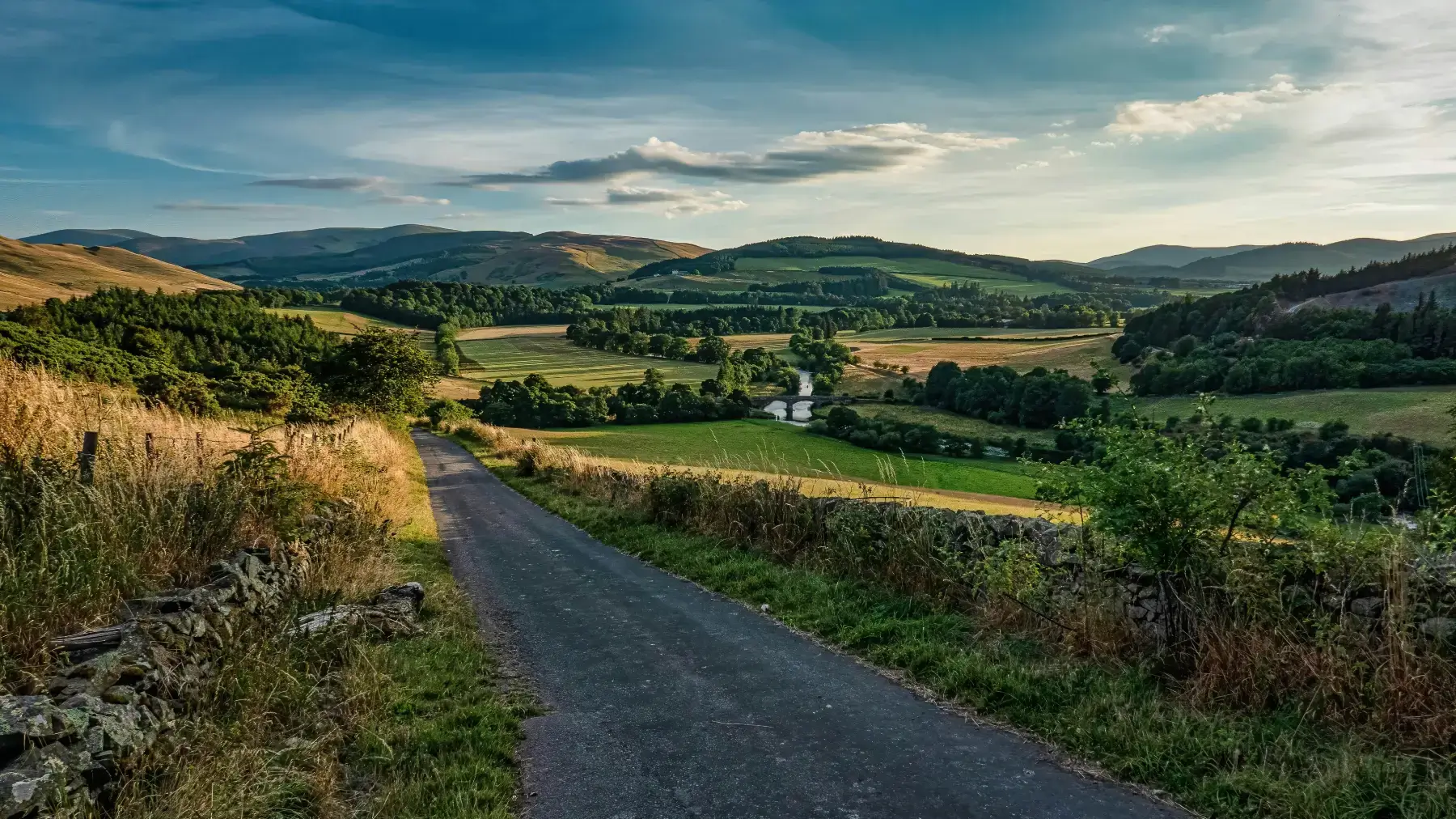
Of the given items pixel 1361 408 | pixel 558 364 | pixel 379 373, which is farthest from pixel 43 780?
pixel 558 364

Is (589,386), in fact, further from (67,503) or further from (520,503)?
(67,503)

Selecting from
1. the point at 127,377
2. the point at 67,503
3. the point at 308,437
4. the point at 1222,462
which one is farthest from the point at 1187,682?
the point at 127,377

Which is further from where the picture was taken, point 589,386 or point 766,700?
point 589,386

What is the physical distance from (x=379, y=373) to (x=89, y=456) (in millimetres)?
32400

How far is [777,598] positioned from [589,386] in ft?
344

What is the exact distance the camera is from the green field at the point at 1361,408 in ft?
269

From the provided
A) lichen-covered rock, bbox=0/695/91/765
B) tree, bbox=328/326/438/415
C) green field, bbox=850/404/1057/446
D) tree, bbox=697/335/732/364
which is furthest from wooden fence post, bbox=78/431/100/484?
tree, bbox=697/335/732/364

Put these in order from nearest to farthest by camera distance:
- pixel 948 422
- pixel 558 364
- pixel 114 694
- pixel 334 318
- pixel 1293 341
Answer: pixel 114 694 → pixel 948 422 → pixel 1293 341 → pixel 334 318 → pixel 558 364

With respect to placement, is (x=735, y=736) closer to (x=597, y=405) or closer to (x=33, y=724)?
(x=33, y=724)

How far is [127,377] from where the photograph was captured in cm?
2112

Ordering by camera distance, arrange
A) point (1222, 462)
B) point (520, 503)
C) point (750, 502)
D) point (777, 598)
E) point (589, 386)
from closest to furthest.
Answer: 1. point (1222, 462)
2. point (777, 598)
3. point (750, 502)
4. point (520, 503)
5. point (589, 386)

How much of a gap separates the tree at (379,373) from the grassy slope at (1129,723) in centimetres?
3309

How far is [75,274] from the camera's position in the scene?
143 metres

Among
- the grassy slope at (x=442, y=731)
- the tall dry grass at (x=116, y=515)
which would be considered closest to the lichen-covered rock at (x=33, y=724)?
the tall dry grass at (x=116, y=515)
